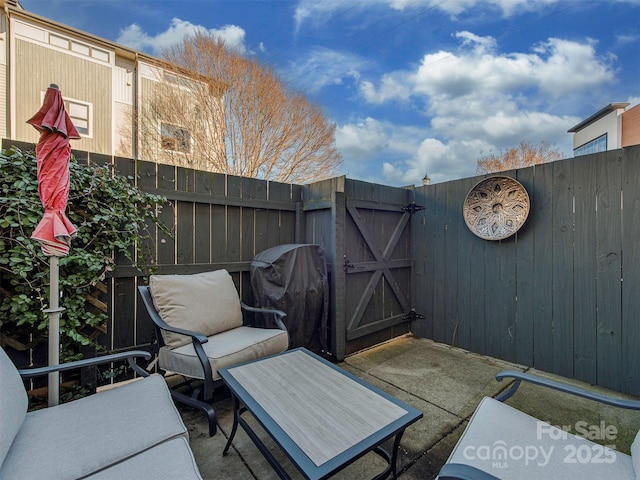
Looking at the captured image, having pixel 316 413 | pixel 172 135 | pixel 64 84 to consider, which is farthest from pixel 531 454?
pixel 64 84

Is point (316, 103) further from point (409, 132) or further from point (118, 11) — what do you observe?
point (118, 11)

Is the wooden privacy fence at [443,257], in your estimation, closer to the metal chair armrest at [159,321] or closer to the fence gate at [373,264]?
Result: the fence gate at [373,264]

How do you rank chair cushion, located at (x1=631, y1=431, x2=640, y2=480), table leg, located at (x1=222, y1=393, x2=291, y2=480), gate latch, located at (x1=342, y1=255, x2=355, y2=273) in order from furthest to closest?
gate latch, located at (x1=342, y1=255, x2=355, y2=273) → table leg, located at (x1=222, y1=393, x2=291, y2=480) → chair cushion, located at (x1=631, y1=431, x2=640, y2=480)

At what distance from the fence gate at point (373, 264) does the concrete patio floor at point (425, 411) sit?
325 mm

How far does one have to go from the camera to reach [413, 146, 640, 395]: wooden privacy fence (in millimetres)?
2479

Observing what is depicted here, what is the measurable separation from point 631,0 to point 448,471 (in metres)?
6.46

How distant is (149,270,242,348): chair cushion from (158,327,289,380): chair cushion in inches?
4.2

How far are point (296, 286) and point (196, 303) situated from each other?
36.8 inches

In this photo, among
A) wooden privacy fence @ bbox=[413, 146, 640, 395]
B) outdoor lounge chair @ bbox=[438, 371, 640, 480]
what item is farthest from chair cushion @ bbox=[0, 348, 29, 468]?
wooden privacy fence @ bbox=[413, 146, 640, 395]

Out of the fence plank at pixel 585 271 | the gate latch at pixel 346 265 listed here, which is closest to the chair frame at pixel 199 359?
the gate latch at pixel 346 265

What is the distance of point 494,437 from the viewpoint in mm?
1206

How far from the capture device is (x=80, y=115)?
7805 millimetres

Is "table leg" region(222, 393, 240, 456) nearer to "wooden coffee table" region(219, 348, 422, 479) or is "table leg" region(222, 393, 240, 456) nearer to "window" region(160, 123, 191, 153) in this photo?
"wooden coffee table" region(219, 348, 422, 479)

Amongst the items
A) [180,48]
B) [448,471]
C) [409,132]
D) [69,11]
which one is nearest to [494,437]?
[448,471]
